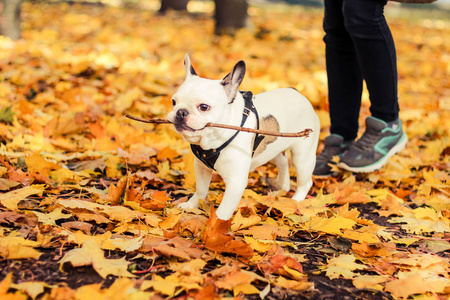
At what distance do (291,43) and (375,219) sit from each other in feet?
19.6

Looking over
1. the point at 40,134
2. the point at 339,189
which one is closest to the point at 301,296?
the point at 339,189

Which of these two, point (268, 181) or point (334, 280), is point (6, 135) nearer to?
point (268, 181)

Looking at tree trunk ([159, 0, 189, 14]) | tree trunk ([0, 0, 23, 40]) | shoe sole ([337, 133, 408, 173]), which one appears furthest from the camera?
tree trunk ([159, 0, 189, 14])

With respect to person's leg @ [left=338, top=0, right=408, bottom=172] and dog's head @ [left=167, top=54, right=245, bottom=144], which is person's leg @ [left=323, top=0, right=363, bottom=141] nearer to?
person's leg @ [left=338, top=0, right=408, bottom=172]

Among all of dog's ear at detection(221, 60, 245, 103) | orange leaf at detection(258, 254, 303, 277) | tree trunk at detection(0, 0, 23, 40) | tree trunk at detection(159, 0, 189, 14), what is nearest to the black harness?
dog's ear at detection(221, 60, 245, 103)

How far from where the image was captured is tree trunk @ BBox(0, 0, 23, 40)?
573cm

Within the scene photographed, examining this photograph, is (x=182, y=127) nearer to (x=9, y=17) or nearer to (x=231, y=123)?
(x=231, y=123)

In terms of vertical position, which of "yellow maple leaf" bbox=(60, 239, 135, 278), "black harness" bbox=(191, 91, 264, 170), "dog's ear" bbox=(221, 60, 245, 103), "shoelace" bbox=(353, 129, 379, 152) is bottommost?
"yellow maple leaf" bbox=(60, 239, 135, 278)

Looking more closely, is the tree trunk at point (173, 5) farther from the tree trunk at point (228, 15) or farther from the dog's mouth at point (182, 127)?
the dog's mouth at point (182, 127)

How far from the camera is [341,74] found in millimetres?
3139

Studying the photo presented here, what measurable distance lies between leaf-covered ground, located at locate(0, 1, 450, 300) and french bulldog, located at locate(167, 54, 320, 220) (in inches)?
7.5

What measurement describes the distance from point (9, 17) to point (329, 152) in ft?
15.1

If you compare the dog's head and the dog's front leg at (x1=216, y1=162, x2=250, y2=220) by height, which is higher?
the dog's head

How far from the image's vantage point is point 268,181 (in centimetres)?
295
